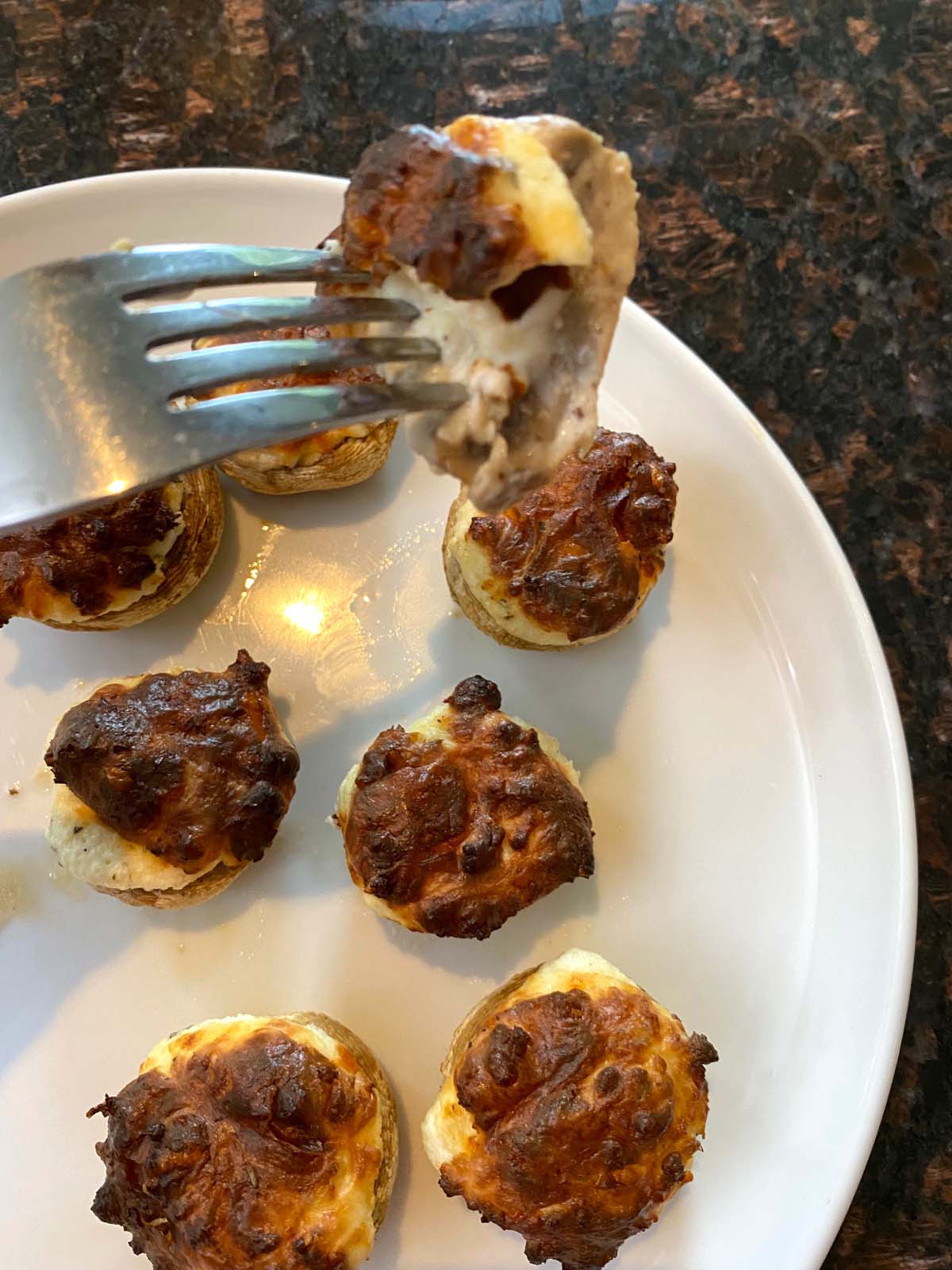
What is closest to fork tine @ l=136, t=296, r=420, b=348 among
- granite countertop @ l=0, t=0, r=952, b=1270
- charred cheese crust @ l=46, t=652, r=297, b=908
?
charred cheese crust @ l=46, t=652, r=297, b=908

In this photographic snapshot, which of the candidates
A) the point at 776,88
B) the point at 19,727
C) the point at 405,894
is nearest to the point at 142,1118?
the point at 405,894

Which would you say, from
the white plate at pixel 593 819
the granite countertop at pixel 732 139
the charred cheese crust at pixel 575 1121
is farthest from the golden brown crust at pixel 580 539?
the charred cheese crust at pixel 575 1121

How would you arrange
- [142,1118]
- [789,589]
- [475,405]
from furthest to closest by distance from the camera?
[789,589] < [142,1118] < [475,405]

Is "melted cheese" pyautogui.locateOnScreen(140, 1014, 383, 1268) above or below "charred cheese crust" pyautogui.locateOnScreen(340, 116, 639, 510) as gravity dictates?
below

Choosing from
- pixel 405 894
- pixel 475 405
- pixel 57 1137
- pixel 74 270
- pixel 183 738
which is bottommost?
pixel 57 1137

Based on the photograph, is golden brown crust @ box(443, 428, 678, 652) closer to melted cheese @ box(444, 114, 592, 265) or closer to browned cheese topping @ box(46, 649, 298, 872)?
browned cheese topping @ box(46, 649, 298, 872)

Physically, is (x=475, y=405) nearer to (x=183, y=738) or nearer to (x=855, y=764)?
(x=183, y=738)

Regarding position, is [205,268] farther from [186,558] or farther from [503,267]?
[186,558]
